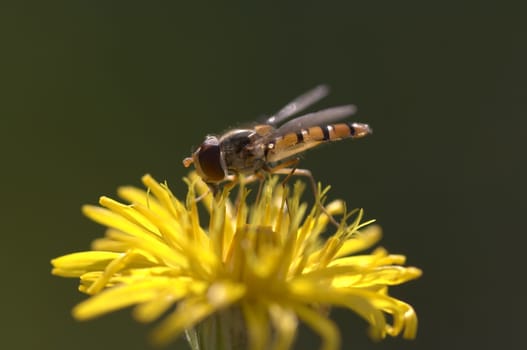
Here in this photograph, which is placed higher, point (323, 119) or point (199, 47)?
point (199, 47)

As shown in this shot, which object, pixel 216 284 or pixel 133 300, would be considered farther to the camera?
pixel 216 284

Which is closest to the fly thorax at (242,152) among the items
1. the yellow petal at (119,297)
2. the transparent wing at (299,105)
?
the transparent wing at (299,105)

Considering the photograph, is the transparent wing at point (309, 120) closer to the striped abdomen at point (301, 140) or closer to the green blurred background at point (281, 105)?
the striped abdomen at point (301, 140)

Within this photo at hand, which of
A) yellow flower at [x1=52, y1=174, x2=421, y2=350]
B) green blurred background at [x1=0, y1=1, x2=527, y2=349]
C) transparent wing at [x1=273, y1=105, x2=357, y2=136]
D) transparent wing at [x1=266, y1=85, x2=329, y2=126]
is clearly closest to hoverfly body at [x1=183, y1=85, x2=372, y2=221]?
transparent wing at [x1=273, y1=105, x2=357, y2=136]

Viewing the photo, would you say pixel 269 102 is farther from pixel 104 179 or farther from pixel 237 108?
pixel 104 179

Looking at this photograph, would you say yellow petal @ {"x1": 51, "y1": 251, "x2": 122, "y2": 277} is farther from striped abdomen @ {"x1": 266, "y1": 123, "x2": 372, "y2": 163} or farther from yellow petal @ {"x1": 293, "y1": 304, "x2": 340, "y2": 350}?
striped abdomen @ {"x1": 266, "y1": 123, "x2": 372, "y2": 163}

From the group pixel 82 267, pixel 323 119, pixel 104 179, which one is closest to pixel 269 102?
pixel 104 179
